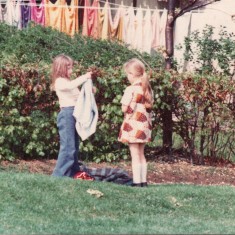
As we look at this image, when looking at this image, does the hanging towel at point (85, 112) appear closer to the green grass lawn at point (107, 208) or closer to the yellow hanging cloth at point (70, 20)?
the green grass lawn at point (107, 208)

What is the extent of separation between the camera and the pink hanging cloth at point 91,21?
18.2 metres

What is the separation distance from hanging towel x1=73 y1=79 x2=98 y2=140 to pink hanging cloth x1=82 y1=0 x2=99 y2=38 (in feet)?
29.5

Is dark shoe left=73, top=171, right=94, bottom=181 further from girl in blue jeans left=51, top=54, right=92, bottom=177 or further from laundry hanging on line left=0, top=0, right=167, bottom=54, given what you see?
laundry hanging on line left=0, top=0, right=167, bottom=54

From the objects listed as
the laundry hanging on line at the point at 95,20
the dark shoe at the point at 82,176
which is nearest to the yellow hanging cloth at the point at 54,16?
the laundry hanging on line at the point at 95,20

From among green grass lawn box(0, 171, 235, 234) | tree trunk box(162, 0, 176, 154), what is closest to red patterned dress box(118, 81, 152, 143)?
green grass lawn box(0, 171, 235, 234)

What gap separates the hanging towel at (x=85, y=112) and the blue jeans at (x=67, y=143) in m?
0.09

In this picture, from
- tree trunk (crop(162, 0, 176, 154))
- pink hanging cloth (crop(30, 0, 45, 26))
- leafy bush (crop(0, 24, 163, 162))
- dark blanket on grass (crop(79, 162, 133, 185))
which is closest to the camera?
dark blanket on grass (crop(79, 162, 133, 185))

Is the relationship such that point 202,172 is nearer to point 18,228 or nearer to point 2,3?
point 18,228

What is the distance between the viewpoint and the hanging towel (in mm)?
9156

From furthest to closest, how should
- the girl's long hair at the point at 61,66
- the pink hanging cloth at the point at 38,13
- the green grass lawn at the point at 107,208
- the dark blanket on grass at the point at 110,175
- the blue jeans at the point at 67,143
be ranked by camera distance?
the pink hanging cloth at the point at 38,13, the dark blanket on grass at the point at 110,175, the blue jeans at the point at 67,143, the girl's long hair at the point at 61,66, the green grass lawn at the point at 107,208

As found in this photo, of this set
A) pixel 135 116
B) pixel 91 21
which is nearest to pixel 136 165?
pixel 135 116

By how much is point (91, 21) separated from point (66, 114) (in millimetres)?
9430

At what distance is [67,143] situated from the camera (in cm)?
929

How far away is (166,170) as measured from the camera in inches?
451
